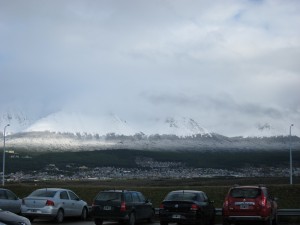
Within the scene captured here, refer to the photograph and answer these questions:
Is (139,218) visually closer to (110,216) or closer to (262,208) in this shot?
(110,216)

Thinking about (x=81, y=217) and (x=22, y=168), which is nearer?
(x=81, y=217)

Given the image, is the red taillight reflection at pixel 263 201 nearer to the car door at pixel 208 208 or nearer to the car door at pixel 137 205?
the car door at pixel 208 208

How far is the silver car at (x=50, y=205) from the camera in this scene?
25.7 meters

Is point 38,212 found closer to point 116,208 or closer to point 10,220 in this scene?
point 116,208

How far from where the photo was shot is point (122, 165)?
195 m

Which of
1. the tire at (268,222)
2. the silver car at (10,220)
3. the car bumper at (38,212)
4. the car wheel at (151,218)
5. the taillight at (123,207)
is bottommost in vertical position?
the car wheel at (151,218)

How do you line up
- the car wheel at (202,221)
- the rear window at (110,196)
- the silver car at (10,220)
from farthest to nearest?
1. the rear window at (110,196)
2. the car wheel at (202,221)
3. the silver car at (10,220)

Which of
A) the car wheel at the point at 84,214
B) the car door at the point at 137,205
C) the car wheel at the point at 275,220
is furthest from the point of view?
the car wheel at the point at 84,214

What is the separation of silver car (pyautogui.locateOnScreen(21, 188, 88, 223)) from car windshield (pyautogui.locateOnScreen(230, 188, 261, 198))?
8190 mm

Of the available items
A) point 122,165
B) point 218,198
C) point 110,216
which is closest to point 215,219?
point 110,216

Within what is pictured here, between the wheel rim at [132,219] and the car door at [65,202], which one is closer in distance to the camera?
the wheel rim at [132,219]

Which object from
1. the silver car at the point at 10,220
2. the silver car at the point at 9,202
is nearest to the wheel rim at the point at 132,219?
the silver car at the point at 9,202

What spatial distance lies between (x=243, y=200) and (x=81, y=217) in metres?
9.56

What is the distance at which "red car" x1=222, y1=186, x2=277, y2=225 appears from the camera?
22.8 metres
